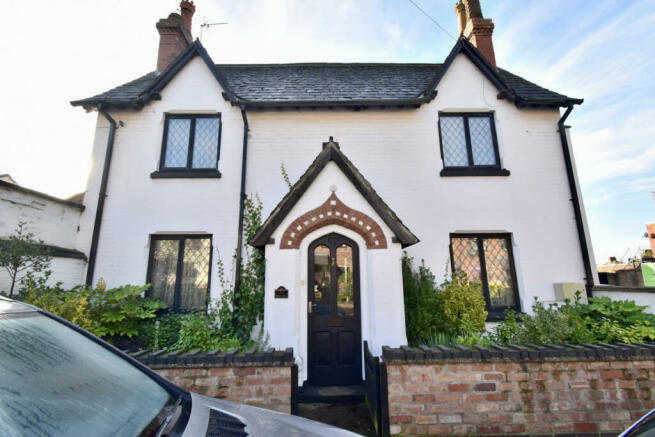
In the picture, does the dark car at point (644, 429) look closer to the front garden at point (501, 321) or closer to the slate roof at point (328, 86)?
the front garden at point (501, 321)

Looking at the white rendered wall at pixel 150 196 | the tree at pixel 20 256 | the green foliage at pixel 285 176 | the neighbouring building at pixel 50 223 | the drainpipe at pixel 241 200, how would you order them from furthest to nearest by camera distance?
the green foliage at pixel 285 176 < the white rendered wall at pixel 150 196 < the drainpipe at pixel 241 200 < the neighbouring building at pixel 50 223 < the tree at pixel 20 256

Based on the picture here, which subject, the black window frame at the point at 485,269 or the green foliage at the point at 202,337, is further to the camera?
the black window frame at the point at 485,269

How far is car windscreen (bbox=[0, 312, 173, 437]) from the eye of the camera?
116 cm

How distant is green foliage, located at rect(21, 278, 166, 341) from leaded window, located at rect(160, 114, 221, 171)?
332cm

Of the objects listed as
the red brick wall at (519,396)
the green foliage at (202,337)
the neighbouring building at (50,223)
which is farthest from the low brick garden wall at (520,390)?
the neighbouring building at (50,223)

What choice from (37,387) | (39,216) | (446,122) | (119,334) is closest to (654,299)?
(446,122)

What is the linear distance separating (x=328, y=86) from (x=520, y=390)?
846 cm

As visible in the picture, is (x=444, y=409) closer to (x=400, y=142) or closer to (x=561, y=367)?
(x=561, y=367)

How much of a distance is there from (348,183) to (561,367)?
4216mm

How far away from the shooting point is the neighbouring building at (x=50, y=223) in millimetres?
5785

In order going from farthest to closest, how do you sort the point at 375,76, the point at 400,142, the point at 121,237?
1. the point at 375,76
2. the point at 400,142
3. the point at 121,237

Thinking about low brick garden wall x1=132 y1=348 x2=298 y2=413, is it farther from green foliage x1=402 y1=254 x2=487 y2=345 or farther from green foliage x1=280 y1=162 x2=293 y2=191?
green foliage x1=280 y1=162 x2=293 y2=191

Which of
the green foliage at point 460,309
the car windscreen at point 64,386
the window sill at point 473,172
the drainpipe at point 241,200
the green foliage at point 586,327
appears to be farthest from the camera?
the window sill at point 473,172

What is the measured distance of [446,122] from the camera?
7832 mm
